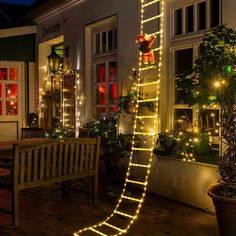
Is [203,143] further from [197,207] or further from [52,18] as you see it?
[52,18]

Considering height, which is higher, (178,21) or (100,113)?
(178,21)

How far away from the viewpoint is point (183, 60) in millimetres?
6422

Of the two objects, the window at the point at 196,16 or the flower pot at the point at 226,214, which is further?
the window at the point at 196,16

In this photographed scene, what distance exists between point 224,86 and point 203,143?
1462 millimetres

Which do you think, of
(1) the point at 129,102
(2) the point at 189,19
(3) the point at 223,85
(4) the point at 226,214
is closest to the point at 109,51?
(1) the point at 129,102

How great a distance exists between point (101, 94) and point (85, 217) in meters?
3.46

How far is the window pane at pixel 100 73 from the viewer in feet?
27.9

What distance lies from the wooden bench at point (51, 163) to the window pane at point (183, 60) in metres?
1.62

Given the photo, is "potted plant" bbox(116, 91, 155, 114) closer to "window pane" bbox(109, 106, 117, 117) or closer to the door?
"window pane" bbox(109, 106, 117, 117)

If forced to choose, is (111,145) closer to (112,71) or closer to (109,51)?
(112,71)

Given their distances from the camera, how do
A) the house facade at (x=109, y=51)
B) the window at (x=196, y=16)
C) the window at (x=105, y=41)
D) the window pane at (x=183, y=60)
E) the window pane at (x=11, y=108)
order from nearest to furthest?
the window at (x=196, y=16)
the house facade at (x=109, y=51)
the window pane at (x=183, y=60)
the window at (x=105, y=41)
the window pane at (x=11, y=108)

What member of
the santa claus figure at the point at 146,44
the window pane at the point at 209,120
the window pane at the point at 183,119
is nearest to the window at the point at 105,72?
the santa claus figure at the point at 146,44

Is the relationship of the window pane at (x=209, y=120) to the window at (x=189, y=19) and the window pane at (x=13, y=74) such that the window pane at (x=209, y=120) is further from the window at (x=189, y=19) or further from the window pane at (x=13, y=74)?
the window pane at (x=13, y=74)

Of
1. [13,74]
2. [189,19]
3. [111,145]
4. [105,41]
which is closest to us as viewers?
[189,19]
